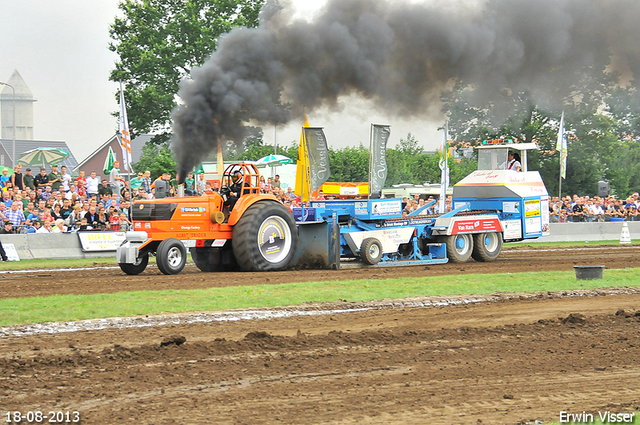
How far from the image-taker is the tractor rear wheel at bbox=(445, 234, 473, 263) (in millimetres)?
16641

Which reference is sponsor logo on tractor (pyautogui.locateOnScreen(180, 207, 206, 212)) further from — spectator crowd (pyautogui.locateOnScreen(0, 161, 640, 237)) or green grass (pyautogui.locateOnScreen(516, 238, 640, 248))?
green grass (pyautogui.locateOnScreen(516, 238, 640, 248))

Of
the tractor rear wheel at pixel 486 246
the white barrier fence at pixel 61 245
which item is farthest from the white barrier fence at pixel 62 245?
the tractor rear wheel at pixel 486 246

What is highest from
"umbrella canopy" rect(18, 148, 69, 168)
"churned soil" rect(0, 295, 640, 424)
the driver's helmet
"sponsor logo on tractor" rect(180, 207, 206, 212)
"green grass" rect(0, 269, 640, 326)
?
"umbrella canopy" rect(18, 148, 69, 168)

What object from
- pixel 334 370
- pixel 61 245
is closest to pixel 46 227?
pixel 61 245

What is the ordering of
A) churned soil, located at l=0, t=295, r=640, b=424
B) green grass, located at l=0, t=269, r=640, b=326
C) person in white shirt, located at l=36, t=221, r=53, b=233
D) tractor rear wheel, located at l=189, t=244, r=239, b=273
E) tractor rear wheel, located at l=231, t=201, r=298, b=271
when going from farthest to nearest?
person in white shirt, located at l=36, t=221, r=53, b=233, tractor rear wheel, located at l=189, t=244, r=239, b=273, tractor rear wheel, located at l=231, t=201, r=298, b=271, green grass, located at l=0, t=269, r=640, b=326, churned soil, located at l=0, t=295, r=640, b=424

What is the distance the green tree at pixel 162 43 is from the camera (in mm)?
39500

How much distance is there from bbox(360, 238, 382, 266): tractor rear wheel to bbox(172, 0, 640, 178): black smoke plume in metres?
3.22

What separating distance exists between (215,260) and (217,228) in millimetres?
1146

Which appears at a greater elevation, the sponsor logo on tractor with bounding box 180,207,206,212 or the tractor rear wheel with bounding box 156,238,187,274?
the sponsor logo on tractor with bounding box 180,207,206,212

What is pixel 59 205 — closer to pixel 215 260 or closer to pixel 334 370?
pixel 215 260

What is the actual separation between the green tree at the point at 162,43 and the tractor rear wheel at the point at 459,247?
25.7 metres

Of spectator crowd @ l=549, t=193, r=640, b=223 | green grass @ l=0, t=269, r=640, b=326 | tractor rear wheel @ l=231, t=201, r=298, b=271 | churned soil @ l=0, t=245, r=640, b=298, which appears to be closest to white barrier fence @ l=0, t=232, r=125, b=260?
churned soil @ l=0, t=245, r=640, b=298

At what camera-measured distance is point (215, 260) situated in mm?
14391

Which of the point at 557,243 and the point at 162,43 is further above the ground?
the point at 162,43
